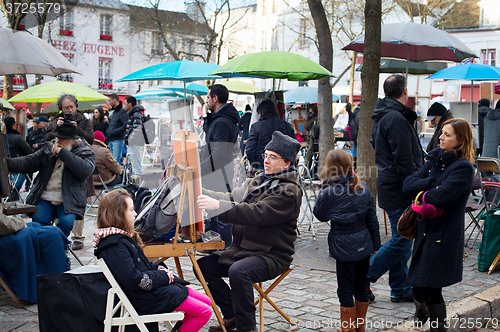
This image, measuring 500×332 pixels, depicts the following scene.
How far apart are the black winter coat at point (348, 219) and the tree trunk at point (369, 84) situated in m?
2.95

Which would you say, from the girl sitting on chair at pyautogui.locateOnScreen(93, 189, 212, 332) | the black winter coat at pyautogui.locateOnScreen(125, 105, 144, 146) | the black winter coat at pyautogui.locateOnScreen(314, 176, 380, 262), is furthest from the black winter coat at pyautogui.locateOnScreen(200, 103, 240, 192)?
the black winter coat at pyautogui.locateOnScreen(125, 105, 144, 146)

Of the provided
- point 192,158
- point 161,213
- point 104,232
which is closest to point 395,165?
point 192,158

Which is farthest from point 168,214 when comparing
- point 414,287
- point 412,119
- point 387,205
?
point 412,119

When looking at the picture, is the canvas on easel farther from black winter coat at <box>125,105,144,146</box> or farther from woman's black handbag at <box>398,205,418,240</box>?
black winter coat at <box>125,105,144,146</box>

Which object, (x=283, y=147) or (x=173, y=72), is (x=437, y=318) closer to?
(x=283, y=147)

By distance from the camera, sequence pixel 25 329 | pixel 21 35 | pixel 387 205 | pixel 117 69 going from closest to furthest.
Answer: pixel 25 329, pixel 387 205, pixel 21 35, pixel 117 69

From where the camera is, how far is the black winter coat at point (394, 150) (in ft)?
16.0

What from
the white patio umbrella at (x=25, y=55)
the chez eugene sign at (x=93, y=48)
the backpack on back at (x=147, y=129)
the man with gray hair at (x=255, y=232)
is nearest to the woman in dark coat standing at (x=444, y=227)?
the man with gray hair at (x=255, y=232)

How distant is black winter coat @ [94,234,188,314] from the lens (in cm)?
312

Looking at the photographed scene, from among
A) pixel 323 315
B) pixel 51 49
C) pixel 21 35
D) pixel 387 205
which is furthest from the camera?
pixel 51 49

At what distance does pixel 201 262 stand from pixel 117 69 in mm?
42310

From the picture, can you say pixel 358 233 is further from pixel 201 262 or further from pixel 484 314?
pixel 484 314

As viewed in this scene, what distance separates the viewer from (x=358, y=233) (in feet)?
13.3

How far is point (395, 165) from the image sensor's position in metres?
4.94
